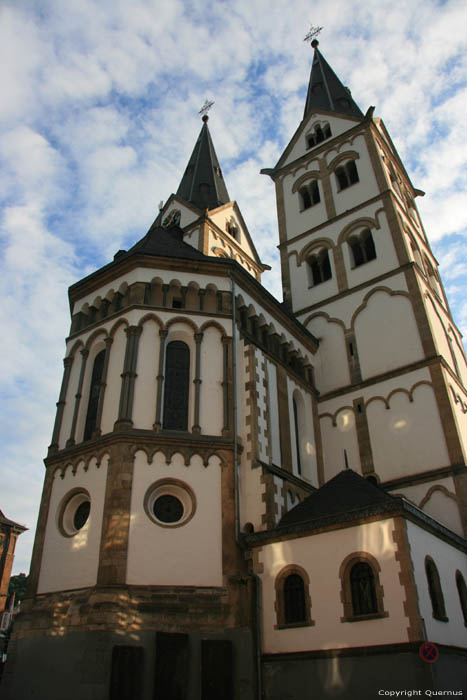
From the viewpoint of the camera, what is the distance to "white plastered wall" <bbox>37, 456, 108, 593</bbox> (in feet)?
45.5

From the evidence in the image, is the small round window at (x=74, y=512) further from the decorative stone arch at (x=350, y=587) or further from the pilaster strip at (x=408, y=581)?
the pilaster strip at (x=408, y=581)

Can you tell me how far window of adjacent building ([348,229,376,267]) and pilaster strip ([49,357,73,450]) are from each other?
13.1 m

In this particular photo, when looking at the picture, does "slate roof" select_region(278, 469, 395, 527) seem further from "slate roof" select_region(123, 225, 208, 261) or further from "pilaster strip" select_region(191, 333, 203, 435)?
"slate roof" select_region(123, 225, 208, 261)

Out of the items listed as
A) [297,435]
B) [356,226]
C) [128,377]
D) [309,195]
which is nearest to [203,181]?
[309,195]

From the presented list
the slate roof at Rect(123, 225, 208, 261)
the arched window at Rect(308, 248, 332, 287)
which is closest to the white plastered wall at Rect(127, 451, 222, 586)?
the slate roof at Rect(123, 225, 208, 261)

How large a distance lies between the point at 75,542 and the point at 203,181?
903 inches

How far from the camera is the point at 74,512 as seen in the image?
15.4m

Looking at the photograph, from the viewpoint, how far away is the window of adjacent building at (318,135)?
31.1 m

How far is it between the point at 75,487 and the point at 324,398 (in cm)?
1046

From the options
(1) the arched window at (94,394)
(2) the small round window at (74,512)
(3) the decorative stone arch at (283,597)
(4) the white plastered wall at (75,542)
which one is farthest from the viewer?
(1) the arched window at (94,394)

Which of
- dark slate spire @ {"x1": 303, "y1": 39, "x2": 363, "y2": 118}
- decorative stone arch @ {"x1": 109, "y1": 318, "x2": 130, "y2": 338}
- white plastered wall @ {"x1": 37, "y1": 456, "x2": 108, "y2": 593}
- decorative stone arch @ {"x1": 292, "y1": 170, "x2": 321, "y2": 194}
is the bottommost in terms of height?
white plastered wall @ {"x1": 37, "y1": 456, "x2": 108, "y2": 593}

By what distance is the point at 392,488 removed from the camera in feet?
62.0

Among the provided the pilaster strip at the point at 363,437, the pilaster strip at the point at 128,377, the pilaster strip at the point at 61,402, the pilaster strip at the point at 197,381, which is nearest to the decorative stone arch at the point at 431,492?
the pilaster strip at the point at 363,437

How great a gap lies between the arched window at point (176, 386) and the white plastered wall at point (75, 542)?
2249mm
